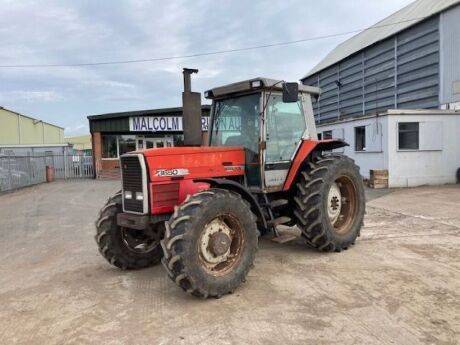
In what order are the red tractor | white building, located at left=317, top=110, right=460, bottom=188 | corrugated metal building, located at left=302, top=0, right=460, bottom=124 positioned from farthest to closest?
1. corrugated metal building, located at left=302, top=0, right=460, bottom=124
2. white building, located at left=317, top=110, right=460, bottom=188
3. the red tractor

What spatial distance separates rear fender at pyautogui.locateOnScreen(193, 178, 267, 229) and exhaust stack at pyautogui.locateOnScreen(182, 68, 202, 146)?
2.76 feet

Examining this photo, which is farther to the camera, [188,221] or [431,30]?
[431,30]

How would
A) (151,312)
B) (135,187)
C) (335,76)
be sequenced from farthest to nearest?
(335,76) → (135,187) → (151,312)

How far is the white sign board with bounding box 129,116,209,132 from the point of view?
25188 millimetres

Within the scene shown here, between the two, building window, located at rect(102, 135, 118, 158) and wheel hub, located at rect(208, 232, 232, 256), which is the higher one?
building window, located at rect(102, 135, 118, 158)

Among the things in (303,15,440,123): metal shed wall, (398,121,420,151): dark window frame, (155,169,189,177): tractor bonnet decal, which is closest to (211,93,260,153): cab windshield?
(155,169,189,177): tractor bonnet decal

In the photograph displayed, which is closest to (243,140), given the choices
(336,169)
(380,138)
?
(336,169)

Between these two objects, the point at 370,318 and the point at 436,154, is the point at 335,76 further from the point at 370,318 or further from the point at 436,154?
the point at 370,318

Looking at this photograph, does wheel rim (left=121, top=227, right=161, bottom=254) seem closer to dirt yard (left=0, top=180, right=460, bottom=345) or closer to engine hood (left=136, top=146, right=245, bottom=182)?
dirt yard (left=0, top=180, right=460, bottom=345)

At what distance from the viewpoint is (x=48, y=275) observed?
5539 mm

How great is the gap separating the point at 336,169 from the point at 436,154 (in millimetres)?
10099

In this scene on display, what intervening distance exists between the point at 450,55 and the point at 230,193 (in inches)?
539

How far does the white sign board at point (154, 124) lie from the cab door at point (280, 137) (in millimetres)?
19498

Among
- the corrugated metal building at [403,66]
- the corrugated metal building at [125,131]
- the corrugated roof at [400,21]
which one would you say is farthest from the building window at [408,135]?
the corrugated metal building at [125,131]
